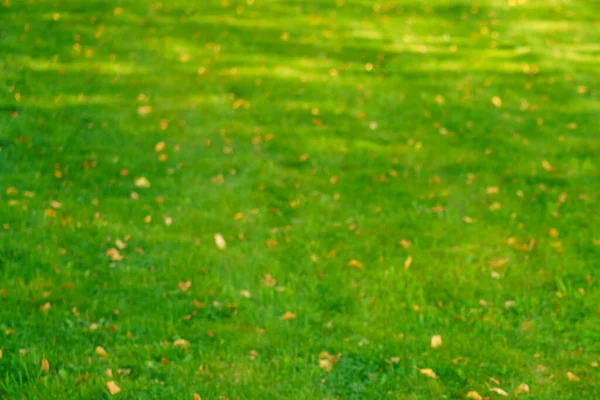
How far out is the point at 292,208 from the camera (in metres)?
7.78

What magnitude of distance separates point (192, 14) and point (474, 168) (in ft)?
23.5

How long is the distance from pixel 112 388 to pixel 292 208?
331 cm

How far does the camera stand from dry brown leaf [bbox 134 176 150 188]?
8.03 m

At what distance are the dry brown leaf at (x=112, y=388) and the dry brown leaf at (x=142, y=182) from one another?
133 inches

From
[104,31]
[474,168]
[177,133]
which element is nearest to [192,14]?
[104,31]

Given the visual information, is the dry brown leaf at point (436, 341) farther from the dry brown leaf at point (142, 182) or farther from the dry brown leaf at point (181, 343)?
the dry brown leaf at point (142, 182)

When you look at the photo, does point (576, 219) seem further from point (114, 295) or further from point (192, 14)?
point (192, 14)

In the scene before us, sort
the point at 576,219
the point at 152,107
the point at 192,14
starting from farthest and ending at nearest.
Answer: the point at 192,14 → the point at 152,107 → the point at 576,219

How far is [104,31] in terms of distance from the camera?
490 inches

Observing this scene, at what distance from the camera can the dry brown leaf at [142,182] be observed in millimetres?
8031

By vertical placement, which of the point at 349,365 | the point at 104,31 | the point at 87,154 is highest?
the point at 104,31

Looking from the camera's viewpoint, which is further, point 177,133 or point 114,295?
point 177,133

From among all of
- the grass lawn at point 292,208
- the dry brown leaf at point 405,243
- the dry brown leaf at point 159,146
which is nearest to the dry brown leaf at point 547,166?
the grass lawn at point 292,208

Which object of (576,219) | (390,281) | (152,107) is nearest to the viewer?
(390,281)
